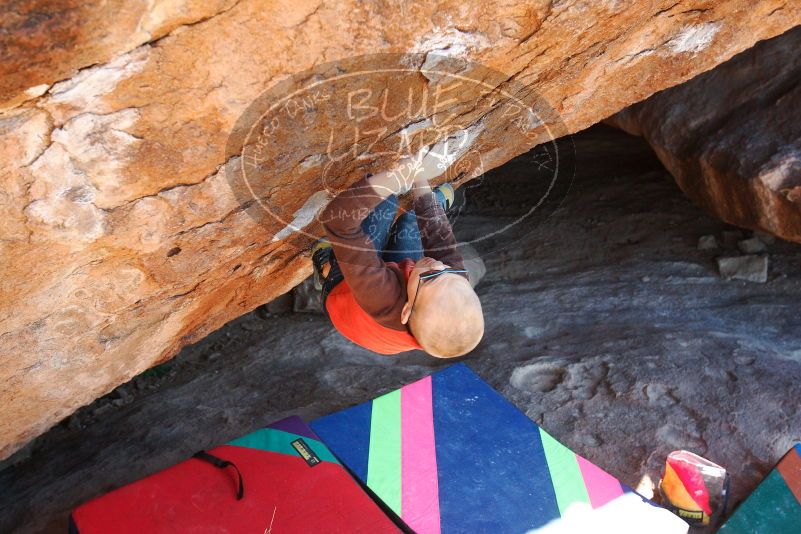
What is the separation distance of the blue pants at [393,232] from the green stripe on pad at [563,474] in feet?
2.65

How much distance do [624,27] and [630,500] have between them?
1373 mm

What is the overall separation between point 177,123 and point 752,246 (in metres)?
2.83

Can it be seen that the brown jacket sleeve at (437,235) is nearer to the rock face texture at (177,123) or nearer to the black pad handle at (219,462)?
the rock face texture at (177,123)

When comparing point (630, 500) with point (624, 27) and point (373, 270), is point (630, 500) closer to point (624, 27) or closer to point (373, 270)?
point (373, 270)

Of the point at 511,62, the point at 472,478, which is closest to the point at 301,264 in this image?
the point at 472,478

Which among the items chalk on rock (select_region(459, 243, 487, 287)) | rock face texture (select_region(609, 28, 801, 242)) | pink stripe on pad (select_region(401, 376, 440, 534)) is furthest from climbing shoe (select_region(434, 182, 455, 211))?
rock face texture (select_region(609, 28, 801, 242))

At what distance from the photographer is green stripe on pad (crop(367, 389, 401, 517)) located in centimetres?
206

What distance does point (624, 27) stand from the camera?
163cm

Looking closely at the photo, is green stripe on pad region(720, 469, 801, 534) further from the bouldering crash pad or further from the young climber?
the young climber

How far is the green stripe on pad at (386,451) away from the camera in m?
2.06

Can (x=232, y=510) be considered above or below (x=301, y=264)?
below

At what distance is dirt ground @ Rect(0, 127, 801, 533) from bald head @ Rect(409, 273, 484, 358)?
1091mm

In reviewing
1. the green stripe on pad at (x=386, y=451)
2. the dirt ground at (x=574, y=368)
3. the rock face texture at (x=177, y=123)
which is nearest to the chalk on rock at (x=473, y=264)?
the dirt ground at (x=574, y=368)

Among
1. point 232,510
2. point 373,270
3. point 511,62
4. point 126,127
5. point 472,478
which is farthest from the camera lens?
point 472,478
